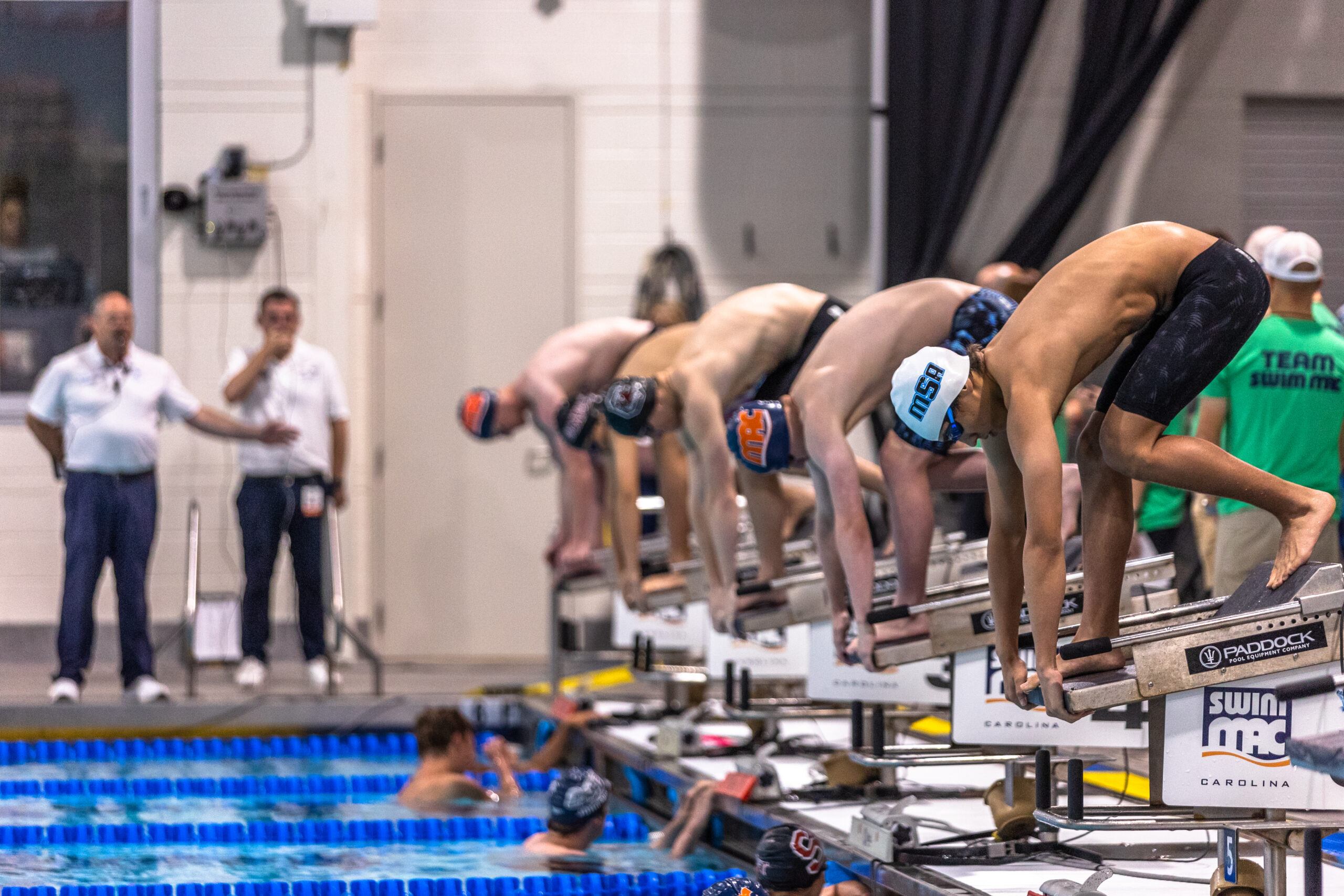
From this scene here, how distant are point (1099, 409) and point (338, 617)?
527 cm

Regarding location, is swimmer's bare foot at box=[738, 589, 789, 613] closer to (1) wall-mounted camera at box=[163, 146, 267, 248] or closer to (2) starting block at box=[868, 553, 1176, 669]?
(2) starting block at box=[868, 553, 1176, 669]

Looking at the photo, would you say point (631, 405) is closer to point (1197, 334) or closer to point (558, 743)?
point (558, 743)

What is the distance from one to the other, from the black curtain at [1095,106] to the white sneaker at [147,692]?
5.36 m

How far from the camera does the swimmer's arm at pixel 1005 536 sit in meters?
3.94

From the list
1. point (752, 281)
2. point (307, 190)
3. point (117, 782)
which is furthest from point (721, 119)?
point (117, 782)

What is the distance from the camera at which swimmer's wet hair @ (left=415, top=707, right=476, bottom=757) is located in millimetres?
6766

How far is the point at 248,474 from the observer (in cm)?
877

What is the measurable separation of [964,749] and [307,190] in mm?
6376

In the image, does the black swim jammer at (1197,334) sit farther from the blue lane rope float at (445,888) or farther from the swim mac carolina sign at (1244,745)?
the blue lane rope float at (445,888)

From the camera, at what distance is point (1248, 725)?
3621 mm

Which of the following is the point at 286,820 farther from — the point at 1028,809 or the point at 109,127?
the point at 109,127

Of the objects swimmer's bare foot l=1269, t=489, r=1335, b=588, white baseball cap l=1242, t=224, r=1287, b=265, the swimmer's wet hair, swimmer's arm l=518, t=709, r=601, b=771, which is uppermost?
white baseball cap l=1242, t=224, r=1287, b=265

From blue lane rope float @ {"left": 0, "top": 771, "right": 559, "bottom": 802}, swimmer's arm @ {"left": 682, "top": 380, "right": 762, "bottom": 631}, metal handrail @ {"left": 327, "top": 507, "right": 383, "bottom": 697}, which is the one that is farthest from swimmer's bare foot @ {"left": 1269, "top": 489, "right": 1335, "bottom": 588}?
metal handrail @ {"left": 327, "top": 507, "right": 383, "bottom": 697}

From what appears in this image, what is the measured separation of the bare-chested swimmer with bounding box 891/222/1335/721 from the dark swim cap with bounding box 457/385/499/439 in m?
4.09
